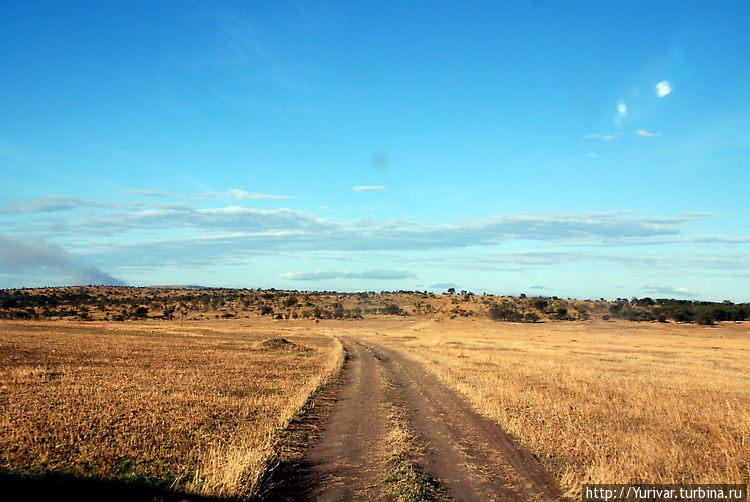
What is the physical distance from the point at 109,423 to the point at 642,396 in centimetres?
1944

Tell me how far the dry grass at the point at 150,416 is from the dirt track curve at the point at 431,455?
1364mm

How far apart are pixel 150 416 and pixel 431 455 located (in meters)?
8.57

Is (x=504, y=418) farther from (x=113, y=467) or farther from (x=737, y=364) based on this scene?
(x=737, y=364)

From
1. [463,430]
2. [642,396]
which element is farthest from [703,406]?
[463,430]

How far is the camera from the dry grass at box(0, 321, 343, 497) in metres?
9.34

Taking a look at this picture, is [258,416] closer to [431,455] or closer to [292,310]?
[431,455]

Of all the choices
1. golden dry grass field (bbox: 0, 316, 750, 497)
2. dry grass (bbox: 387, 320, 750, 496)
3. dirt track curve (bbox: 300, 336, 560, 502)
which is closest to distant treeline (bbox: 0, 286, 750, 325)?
golden dry grass field (bbox: 0, 316, 750, 497)

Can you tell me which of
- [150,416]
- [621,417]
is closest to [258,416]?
[150,416]

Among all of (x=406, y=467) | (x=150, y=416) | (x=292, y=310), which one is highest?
(x=406, y=467)

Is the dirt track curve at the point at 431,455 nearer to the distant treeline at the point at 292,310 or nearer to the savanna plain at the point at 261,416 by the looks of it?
the savanna plain at the point at 261,416

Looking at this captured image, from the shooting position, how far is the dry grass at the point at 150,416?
30.6ft

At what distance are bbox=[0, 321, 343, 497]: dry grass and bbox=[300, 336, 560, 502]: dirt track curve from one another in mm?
1364

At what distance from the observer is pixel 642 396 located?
19203 mm

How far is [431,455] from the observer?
→ 11.3 m
